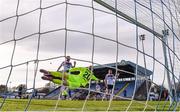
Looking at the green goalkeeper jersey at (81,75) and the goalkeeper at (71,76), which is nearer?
the goalkeeper at (71,76)

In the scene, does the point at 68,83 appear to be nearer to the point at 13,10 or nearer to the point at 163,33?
the point at 13,10

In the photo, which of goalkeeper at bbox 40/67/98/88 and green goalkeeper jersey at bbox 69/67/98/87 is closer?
goalkeeper at bbox 40/67/98/88

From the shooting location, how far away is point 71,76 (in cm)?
303

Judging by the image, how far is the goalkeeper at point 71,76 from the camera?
282cm

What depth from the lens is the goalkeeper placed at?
9.25ft

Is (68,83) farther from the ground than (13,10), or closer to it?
closer to it

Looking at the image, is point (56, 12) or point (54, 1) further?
point (56, 12)

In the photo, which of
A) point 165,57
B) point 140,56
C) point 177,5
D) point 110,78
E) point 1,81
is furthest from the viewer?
point 110,78

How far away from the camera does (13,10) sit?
2.53 metres

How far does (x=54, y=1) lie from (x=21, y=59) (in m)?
0.40

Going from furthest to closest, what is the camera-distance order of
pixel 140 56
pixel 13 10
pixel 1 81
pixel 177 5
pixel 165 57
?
pixel 177 5, pixel 165 57, pixel 140 56, pixel 13 10, pixel 1 81

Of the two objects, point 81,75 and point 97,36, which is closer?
point 97,36

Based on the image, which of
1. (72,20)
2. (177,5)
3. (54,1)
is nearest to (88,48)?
(72,20)

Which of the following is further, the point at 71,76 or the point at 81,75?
the point at 81,75
